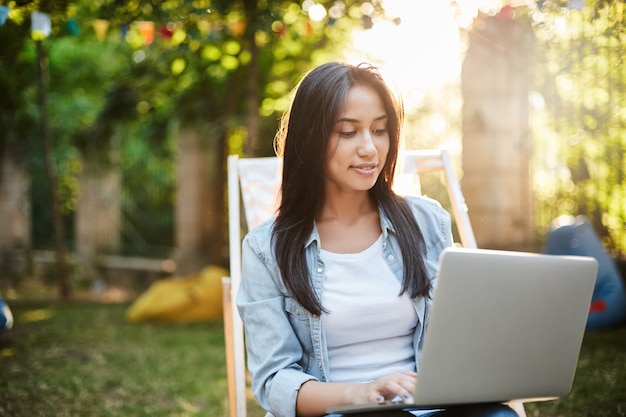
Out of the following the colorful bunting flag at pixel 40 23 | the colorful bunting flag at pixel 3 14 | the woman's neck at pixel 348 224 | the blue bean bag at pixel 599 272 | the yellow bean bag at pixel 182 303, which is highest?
the colorful bunting flag at pixel 40 23

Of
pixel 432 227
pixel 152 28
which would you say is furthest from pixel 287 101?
pixel 432 227

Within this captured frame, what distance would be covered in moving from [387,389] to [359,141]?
67cm

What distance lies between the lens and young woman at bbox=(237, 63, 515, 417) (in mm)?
1878

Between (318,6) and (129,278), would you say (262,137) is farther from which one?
(318,6)

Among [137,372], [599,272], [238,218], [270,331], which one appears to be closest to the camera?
[270,331]

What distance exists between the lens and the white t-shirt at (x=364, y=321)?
188 centimetres

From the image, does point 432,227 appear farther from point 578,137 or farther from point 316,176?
point 578,137

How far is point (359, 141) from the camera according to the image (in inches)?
76.3

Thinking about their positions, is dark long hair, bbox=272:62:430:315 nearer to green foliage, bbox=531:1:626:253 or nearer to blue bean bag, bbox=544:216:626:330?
green foliage, bbox=531:1:626:253

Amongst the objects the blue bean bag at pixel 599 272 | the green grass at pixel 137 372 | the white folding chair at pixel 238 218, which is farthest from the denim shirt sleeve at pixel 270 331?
the blue bean bag at pixel 599 272

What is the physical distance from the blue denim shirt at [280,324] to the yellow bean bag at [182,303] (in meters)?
4.53

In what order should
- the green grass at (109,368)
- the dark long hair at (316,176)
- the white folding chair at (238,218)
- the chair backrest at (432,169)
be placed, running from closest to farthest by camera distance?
the dark long hair at (316,176)
the white folding chair at (238,218)
the chair backrest at (432,169)
the green grass at (109,368)

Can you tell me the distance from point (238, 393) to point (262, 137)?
5.72 m

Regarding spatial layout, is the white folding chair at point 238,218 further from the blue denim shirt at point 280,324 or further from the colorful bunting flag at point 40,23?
the colorful bunting flag at point 40,23
